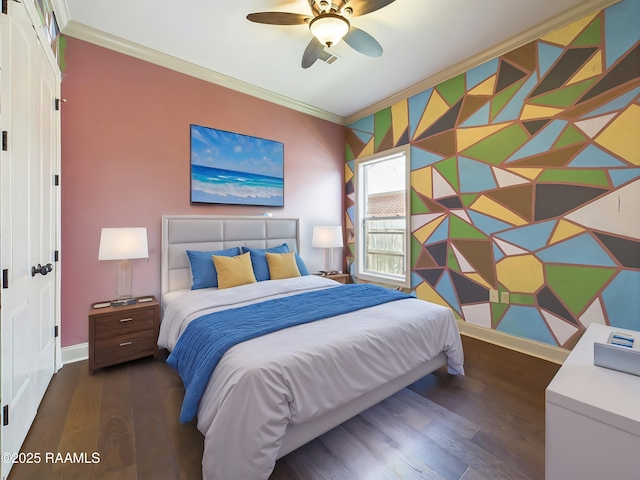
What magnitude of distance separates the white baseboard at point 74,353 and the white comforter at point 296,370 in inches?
43.3

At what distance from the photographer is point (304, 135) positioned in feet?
13.6

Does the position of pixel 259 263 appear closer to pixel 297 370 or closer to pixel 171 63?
pixel 297 370

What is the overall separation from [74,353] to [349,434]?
256 cm

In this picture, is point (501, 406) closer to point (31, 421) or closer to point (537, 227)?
point (537, 227)

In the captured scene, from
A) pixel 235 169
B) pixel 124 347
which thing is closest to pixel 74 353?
pixel 124 347

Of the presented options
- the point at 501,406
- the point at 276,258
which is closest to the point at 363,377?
the point at 501,406

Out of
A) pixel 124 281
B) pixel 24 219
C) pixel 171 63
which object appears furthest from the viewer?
pixel 171 63

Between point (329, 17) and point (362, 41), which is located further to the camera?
point (362, 41)

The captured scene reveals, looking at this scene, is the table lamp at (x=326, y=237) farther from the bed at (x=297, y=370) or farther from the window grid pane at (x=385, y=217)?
the bed at (x=297, y=370)

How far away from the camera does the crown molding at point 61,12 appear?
2207 millimetres

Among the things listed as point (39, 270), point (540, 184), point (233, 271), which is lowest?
point (233, 271)

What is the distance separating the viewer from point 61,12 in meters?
2.29

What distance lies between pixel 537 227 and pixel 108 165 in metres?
4.12

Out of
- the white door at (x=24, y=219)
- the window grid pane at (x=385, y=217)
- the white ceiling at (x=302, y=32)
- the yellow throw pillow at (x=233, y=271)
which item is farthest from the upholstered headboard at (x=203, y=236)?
the white ceiling at (x=302, y=32)
